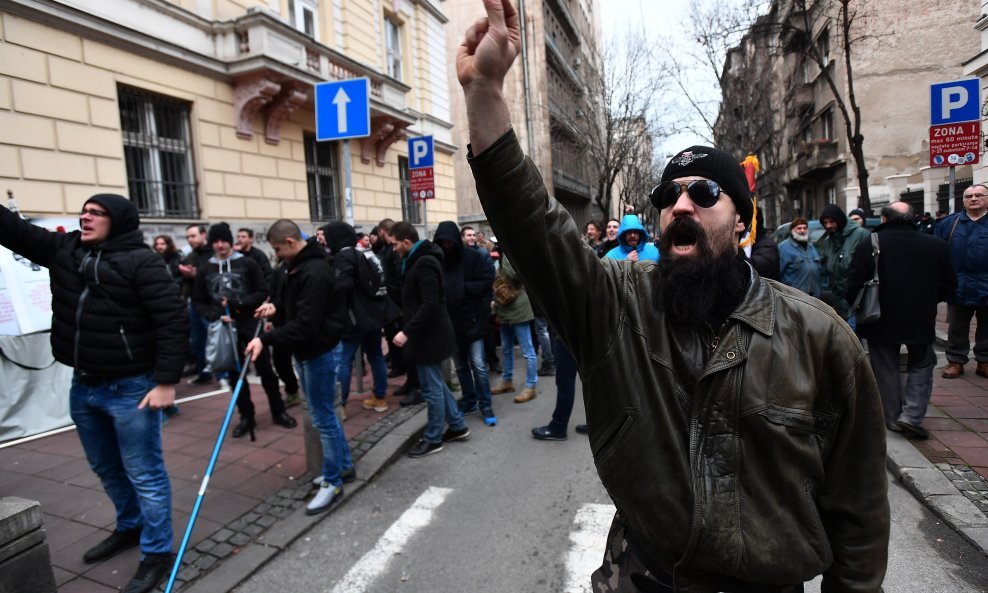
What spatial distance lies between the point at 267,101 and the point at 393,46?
22.6 feet

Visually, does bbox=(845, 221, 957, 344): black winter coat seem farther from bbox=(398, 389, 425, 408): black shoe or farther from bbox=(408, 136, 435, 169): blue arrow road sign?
bbox=(408, 136, 435, 169): blue arrow road sign

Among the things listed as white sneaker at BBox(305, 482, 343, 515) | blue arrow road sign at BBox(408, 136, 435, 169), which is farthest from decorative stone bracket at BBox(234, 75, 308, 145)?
white sneaker at BBox(305, 482, 343, 515)

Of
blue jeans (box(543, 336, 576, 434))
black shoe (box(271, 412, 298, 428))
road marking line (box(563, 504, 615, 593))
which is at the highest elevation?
blue jeans (box(543, 336, 576, 434))

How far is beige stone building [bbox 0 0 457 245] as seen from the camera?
24.2 feet

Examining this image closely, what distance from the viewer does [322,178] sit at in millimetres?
13422

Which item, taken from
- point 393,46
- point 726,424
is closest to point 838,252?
point 726,424

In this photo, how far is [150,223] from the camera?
856 centimetres

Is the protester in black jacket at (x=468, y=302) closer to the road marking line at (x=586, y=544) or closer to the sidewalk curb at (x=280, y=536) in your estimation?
the sidewalk curb at (x=280, y=536)

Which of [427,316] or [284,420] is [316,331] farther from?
[284,420]

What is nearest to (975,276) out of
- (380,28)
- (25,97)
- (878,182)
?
(25,97)

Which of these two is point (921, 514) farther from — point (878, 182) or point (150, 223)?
point (878, 182)

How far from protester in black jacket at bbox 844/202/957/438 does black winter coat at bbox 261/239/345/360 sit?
4.37 metres

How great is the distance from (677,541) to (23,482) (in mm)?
5289

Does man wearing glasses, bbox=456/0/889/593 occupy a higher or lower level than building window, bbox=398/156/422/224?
lower
